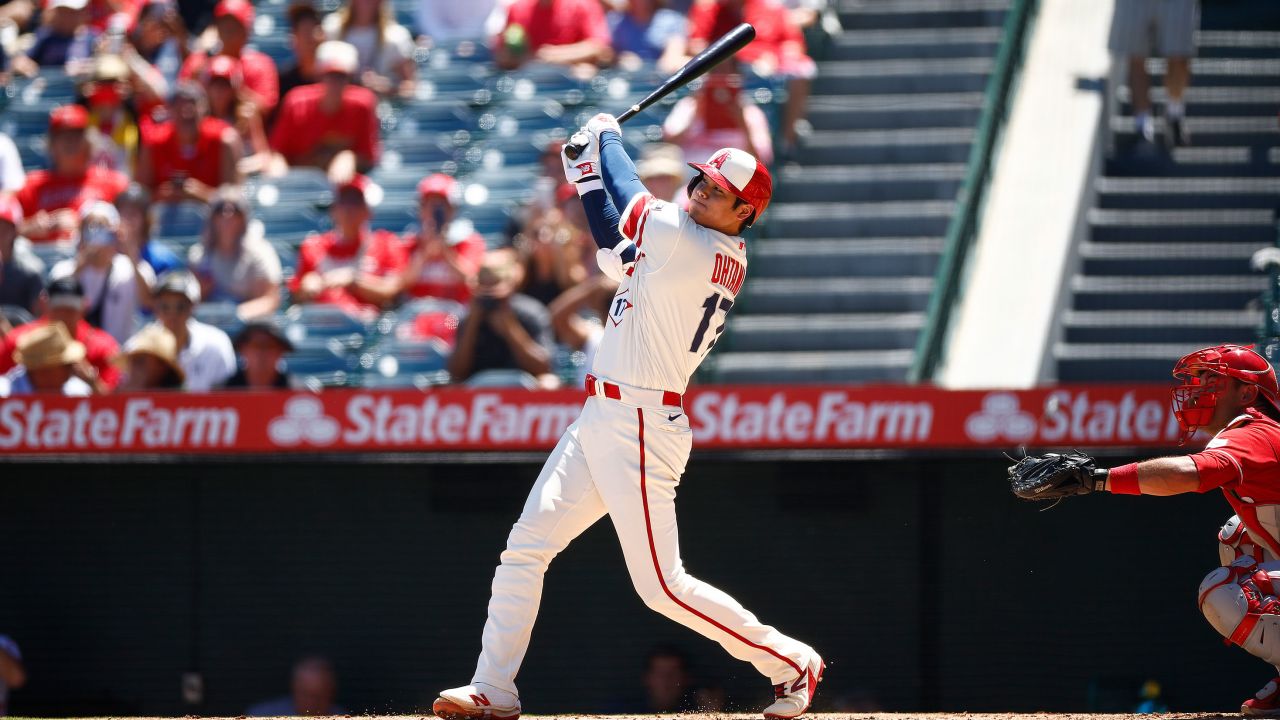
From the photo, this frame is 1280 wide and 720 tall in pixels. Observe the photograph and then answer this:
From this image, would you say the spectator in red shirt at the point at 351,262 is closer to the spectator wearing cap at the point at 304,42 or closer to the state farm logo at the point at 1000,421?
the spectator wearing cap at the point at 304,42

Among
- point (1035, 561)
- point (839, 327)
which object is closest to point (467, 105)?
point (839, 327)

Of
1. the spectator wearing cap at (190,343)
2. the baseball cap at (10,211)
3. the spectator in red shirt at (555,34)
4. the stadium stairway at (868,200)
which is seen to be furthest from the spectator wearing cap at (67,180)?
the stadium stairway at (868,200)

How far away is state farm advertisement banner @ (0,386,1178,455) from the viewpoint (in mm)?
6379

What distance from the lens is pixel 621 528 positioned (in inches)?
180

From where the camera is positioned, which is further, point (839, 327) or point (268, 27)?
point (268, 27)

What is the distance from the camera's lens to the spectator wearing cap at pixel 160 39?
10734 mm

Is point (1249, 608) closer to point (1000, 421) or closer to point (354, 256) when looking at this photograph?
point (1000, 421)

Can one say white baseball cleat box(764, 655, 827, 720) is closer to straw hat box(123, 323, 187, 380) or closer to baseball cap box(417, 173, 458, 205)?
straw hat box(123, 323, 187, 380)

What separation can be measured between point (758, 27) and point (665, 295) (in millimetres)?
5139

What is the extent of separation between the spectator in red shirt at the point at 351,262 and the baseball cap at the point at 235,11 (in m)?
2.29

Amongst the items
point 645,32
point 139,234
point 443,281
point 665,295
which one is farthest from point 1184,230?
point 139,234

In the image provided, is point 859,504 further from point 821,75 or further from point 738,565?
point 821,75

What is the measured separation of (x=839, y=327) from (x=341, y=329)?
2.52 m

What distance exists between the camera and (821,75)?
32.4 ft
